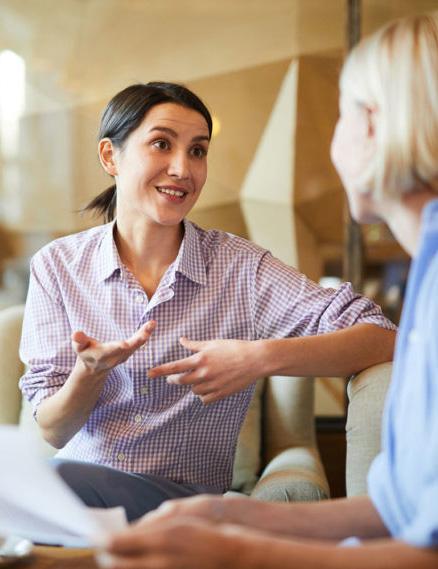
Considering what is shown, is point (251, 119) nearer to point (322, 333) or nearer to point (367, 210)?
point (322, 333)

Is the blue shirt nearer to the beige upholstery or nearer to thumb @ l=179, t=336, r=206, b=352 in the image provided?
thumb @ l=179, t=336, r=206, b=352

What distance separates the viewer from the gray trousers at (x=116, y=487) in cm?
168

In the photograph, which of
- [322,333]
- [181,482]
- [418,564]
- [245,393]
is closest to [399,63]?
[418,564]

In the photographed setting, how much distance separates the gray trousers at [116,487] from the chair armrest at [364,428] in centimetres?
40

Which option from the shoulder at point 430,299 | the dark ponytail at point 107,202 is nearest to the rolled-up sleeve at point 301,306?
the dark ponytail at point 107,202

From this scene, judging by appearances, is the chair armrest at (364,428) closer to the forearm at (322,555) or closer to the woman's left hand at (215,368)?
the woman's left hand at (215,368)

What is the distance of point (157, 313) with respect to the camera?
6.02 ft

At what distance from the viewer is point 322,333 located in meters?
1.78

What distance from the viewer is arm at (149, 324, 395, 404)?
1.51 meters

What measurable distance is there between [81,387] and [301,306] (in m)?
0.50

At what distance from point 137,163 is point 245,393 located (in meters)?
0.55

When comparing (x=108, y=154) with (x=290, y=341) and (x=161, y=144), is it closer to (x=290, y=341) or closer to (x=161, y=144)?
(x=161, y=144)

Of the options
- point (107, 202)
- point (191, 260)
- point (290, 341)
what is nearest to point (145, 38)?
point (107, 202)

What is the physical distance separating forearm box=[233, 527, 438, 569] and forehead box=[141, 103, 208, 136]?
3.74ft
